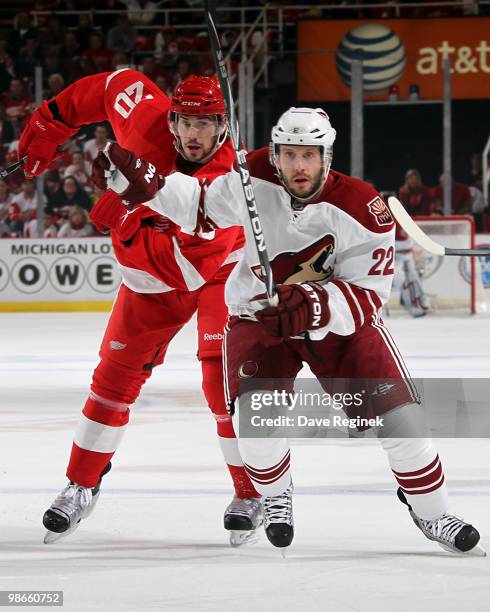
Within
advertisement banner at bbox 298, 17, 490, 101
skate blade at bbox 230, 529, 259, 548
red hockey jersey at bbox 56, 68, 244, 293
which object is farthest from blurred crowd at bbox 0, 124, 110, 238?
skate blade at bbox 230, 529, 259, 548

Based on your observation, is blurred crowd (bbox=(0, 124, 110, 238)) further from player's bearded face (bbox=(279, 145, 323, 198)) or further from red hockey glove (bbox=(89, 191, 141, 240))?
player's bearded face (bbox=(279, 145, 323, 198))

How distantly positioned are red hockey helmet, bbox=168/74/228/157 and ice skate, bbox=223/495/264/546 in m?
0.88

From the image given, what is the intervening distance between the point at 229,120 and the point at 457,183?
8184 millimetres

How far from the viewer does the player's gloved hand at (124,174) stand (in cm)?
271

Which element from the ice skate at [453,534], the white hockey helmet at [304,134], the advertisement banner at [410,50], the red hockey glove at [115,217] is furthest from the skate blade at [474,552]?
the advertisement banner at [410,50]

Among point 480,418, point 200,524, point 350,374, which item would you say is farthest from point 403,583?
point 480,418

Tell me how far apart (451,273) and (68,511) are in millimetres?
6948

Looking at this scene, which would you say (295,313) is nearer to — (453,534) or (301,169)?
(301,169)

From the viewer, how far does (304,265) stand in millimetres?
2889

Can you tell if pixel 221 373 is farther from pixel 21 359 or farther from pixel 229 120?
pixel 21 359

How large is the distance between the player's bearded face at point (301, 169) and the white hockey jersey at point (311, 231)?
4 centimetres

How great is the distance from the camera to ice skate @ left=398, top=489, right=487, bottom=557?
2762 millimetres

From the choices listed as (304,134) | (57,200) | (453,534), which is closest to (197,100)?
(304,134)

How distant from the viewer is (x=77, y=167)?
10.8 m
